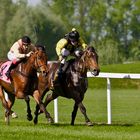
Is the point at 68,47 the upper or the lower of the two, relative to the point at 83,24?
upper

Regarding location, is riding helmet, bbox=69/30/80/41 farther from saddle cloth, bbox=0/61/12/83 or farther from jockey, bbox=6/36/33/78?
saddle cloth, bbox=0/61/12/83

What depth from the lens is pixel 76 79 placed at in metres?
14.6

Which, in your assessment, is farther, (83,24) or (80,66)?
(83,24)

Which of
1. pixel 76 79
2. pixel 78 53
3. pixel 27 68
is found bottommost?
pixel 76 79

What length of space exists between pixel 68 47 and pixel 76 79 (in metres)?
0.97

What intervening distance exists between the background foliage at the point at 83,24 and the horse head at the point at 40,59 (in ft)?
180

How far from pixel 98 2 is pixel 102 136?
82761mm

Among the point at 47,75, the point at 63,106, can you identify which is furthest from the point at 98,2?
the point at 47,75

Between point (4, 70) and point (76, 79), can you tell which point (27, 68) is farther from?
point (76, 79)

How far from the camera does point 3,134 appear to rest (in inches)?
479

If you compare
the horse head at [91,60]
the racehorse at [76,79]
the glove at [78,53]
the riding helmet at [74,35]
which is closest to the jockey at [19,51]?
the racehorse at [76,79]

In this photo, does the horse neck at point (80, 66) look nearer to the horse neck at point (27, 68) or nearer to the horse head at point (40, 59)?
the horse head at point (40, 59)

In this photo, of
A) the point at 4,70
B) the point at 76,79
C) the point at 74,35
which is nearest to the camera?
the point at 76,79

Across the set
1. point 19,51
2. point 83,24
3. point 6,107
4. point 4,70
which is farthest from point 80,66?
point 83,24
